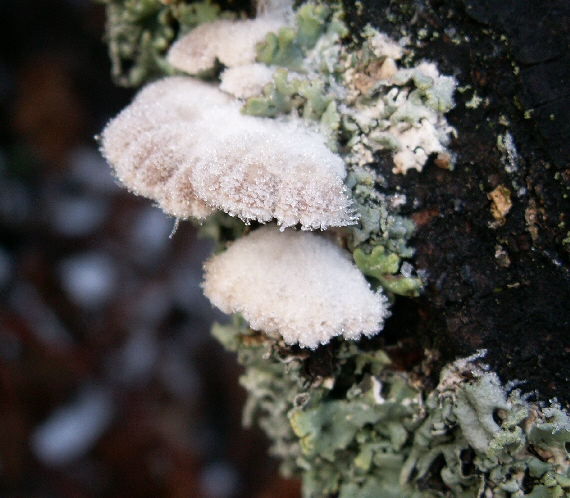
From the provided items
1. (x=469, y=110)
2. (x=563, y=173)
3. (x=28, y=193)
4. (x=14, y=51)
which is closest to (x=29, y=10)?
(x=14, y=51)

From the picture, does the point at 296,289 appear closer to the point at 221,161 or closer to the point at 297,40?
the point at 221,161

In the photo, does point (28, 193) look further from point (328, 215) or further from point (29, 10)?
point (328, 215)

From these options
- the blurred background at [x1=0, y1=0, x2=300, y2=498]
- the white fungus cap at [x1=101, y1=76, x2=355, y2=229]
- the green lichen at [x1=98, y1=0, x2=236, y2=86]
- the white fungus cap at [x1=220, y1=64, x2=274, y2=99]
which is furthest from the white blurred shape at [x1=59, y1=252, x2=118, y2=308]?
the white fungus cap at [x1=220, y1=64, x2=274, y2=99]

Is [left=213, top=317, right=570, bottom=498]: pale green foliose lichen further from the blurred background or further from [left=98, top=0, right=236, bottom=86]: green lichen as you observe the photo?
the blurred background

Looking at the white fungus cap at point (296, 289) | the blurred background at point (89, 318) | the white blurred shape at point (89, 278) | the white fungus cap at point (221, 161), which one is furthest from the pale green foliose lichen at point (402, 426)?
the white blurred shape at point (89, 278)

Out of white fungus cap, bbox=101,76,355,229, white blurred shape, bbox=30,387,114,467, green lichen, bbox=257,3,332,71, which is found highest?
green lichen, bbox=257,3,332,71

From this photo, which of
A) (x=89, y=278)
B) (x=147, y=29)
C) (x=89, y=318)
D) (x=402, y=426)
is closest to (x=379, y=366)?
(x=402, y=426)

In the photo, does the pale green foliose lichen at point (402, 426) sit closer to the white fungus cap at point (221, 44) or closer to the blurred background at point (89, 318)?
the white fungus cap at point (221, 44)
